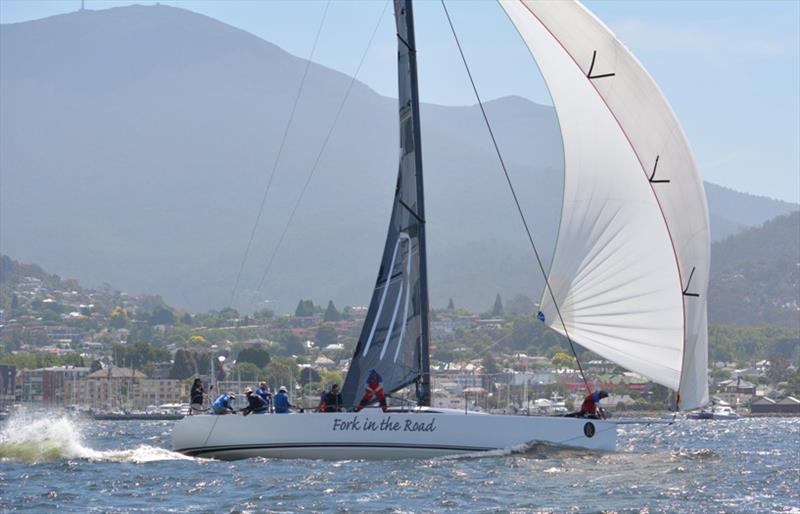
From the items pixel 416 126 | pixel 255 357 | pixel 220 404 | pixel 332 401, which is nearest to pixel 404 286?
pixel 332 401

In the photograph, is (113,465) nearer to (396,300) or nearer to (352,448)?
(352,448)

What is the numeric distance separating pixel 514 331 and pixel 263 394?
12386 cm

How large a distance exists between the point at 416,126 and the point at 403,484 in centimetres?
766

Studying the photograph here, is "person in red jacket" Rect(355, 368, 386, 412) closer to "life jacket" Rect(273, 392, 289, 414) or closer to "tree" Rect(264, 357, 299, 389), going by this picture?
"life jacket" Rect(273, 392, 289, 414)

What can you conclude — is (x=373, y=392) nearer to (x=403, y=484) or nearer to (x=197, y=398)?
(x=197, y=398)

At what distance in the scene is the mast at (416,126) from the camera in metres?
25.6

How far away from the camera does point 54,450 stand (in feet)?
90.2

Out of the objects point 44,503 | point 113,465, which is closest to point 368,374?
point 113,465

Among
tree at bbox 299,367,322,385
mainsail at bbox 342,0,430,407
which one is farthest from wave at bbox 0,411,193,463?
tree at bbox 299,367,322,385

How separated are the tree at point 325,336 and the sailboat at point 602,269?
16106cm

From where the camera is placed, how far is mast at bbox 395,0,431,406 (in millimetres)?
25578

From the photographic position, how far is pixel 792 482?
2319cm

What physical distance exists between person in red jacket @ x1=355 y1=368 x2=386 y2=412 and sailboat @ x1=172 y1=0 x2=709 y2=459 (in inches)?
20.6

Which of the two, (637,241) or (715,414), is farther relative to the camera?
(715,414)
